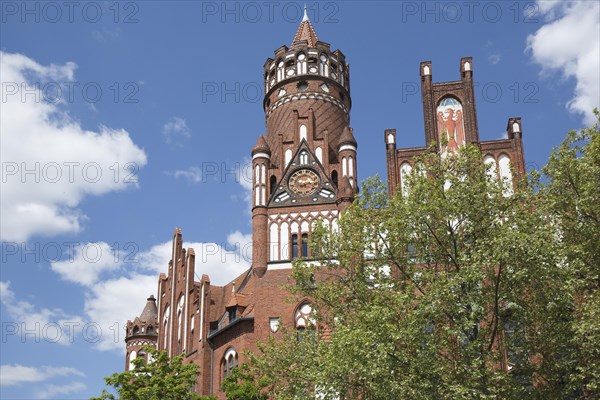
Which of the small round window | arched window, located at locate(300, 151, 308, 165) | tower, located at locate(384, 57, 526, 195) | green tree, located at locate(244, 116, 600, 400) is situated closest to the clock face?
arched window, located at locate(300, 151, 308, 165)

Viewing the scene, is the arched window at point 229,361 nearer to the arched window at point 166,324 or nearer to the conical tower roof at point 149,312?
the arched window at point 166,324

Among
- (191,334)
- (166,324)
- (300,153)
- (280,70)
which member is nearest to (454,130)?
(300,153)

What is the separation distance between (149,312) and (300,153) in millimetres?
24129

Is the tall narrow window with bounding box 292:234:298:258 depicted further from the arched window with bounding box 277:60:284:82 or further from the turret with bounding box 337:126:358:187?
the arched window with bounding box 277:60:284:82

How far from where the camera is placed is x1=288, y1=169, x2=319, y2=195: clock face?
3666 cm

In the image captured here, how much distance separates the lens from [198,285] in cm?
4078

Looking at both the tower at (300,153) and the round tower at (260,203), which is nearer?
the round tower at (260,203)

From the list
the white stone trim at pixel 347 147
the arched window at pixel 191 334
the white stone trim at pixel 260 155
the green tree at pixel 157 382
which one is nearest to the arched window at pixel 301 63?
the white stone trim at pixel 260 155

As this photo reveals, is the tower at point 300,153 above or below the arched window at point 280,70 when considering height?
below

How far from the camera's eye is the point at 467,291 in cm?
2089

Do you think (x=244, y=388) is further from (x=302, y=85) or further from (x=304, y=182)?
(x=302, y=85)

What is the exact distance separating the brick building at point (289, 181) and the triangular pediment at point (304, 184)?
50 millimetres

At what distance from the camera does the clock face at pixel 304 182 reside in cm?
3666

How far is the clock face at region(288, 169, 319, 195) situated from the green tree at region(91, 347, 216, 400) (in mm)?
10723
